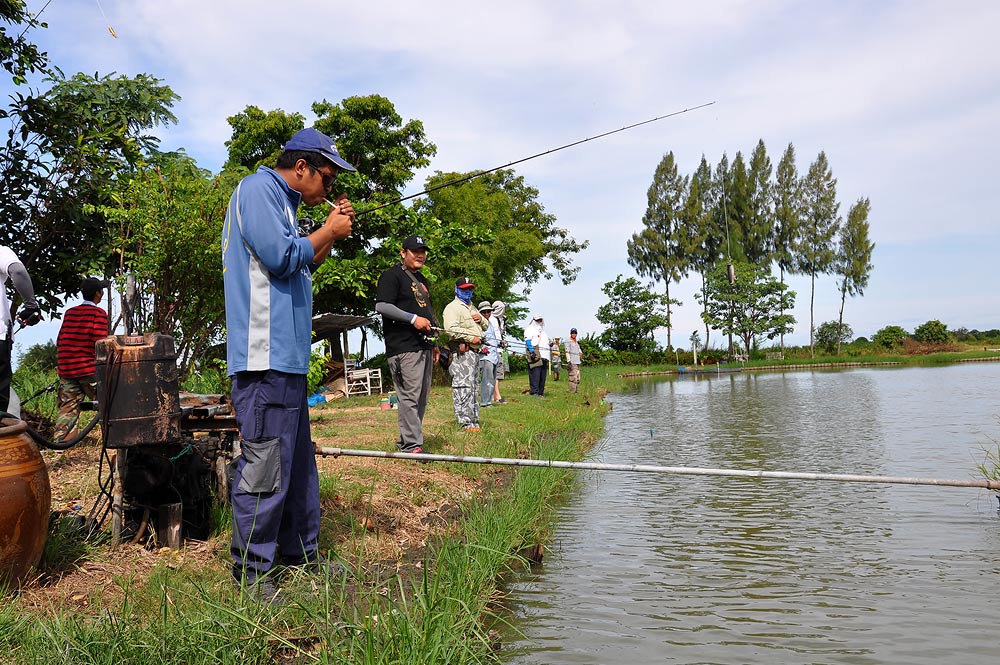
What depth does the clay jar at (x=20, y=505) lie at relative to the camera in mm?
3395

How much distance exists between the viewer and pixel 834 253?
5531 cm

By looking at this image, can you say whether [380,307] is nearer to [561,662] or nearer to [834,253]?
[561,662]

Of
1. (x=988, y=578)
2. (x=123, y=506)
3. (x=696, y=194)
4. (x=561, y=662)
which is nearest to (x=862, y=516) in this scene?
(x=988, y=578)

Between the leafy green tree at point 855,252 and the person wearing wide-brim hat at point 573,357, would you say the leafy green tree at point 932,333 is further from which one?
the person wearing wide-brim hat at point 573,357

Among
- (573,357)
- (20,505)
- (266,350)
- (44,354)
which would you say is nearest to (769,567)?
(266,350)

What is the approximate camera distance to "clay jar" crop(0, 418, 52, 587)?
339cm

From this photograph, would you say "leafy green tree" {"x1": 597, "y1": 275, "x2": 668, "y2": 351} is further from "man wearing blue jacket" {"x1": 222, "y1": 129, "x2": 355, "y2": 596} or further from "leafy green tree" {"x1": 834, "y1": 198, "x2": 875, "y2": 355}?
"man wearing blue jacket" {"x1": 222, "y1": 129, "x2": 355, "y2": 596}

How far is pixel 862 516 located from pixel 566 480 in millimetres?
2865

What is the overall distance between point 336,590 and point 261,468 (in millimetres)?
621

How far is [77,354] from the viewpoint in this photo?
26.3 feet

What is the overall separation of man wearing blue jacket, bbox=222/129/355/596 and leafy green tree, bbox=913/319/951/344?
190 ft

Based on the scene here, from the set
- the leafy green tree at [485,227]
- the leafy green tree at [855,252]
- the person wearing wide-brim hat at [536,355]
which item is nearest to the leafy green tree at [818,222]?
the leafy green tree at [855,252]

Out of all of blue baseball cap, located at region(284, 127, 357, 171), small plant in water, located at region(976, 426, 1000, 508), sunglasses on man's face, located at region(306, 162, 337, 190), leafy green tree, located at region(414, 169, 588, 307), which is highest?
leafy green tree, located at region(414, 169, 588, 307)

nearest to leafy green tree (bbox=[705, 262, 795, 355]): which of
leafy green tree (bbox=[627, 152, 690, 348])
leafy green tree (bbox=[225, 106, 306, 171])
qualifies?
leafy green tree (bbox=[627, 152, 690, 348])
